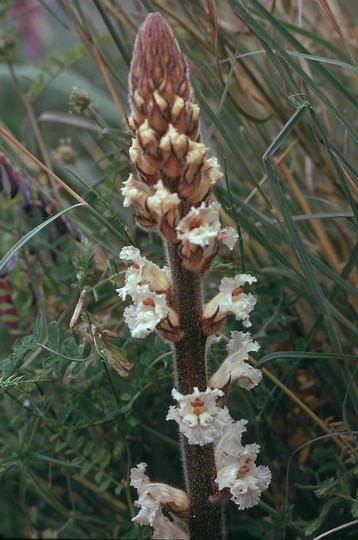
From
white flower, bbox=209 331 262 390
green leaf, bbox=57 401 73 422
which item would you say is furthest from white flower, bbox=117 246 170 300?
green leaf, bbox=57 401 73 422

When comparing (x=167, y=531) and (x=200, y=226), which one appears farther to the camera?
(x=167, y=531)

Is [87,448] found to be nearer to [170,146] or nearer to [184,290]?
[184,290]

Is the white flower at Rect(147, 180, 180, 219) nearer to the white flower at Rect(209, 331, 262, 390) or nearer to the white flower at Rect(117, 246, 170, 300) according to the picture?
the white flower at Rect(117, 246, 170, 300)

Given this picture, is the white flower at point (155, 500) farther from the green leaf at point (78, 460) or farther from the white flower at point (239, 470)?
the green leaf at point (78, 460)

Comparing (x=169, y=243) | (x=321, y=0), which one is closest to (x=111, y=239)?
(x=321, y=0)

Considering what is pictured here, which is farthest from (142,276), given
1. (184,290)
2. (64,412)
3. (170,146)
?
(64,412)

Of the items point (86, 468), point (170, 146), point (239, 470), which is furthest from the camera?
point (86, 468)

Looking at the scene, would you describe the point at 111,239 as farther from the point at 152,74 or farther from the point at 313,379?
the point at 152,74
